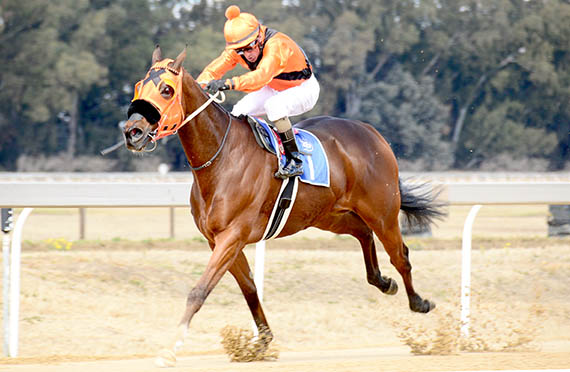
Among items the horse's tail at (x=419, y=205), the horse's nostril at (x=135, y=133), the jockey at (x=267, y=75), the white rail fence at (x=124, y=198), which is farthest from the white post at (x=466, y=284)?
the horse's nostril at (x=135, y=133)

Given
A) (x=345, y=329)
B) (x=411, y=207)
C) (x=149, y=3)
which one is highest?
(x=149, y=3)

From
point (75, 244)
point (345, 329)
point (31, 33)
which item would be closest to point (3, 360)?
point (345, 329)

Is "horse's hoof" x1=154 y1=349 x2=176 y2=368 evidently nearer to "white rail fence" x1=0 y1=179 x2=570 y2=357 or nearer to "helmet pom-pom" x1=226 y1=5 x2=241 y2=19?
"white rail fence" x1=0 y1=179 x2=570 y2=357

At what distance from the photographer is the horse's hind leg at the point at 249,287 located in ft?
16.1

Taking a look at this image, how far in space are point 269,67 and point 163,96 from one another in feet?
2.13

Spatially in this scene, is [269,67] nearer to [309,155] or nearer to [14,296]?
[309,155]

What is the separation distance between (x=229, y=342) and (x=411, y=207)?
5.88ft

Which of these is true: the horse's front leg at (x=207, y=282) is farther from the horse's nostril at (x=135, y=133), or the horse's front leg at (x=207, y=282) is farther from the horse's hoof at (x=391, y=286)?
the horse's hoof at (x=391, y=286)

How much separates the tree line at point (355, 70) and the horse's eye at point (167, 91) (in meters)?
22.1

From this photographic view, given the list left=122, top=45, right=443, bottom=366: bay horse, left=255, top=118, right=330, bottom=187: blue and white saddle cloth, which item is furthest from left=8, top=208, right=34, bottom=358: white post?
left=255, top=118, right=330, bottom=187: blue and white saddle cloth

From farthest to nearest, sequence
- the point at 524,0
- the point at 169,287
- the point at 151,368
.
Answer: the point at 524,0 < the point at 169,287 < the point at 151,368

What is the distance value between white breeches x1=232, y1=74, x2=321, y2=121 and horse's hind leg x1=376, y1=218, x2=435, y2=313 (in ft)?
3.36

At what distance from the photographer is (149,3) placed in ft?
98.9

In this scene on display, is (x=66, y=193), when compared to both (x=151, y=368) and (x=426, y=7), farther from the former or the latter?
(x=426, y=7)
